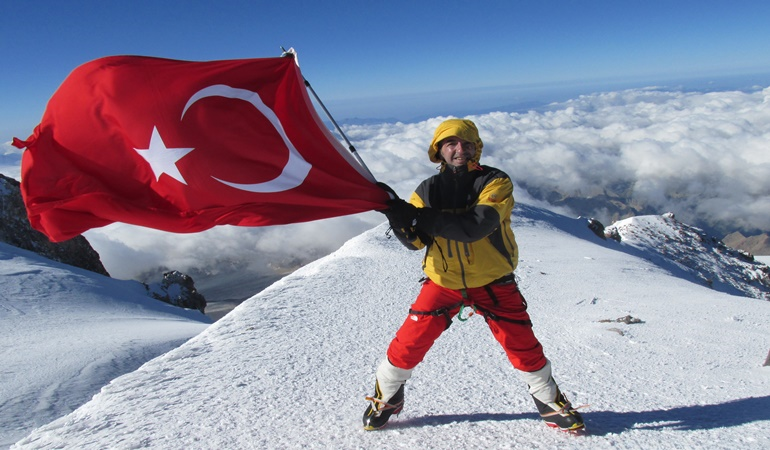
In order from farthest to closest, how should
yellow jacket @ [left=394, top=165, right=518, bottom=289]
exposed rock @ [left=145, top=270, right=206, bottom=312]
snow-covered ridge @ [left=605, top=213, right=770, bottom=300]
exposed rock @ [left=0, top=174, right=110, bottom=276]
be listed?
snow-covered ridge @ [left=605, top=213, right=770, bottom=300] < exposed rock @ [left=145, top=270, right=206, bottom=312] < exposed rock @ [left=0, top=174, right=110, bottom=276] < yellow jacket @ [left=394, top=165, right=518, bottom=289]

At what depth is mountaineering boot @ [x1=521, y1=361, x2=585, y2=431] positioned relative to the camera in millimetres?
3336

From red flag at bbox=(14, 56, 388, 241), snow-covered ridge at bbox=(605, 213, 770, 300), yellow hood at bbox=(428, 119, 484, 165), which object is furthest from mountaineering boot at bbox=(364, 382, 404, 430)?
snow-covered ridge at bbox=(605, 213, 770, 300)

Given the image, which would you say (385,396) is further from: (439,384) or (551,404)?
(551,404)

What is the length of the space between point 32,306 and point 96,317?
1.56 metres

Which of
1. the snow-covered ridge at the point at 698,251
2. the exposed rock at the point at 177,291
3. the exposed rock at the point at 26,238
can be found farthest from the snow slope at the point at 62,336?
the snow-covered ridge at the point at 698,251

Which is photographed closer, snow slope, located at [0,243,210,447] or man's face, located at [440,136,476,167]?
man's face, located at [440,136,476,167]

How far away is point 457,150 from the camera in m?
3.36

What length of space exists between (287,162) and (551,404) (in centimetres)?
277

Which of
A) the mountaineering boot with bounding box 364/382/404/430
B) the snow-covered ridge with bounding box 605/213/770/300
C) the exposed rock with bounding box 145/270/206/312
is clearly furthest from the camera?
the snow-covered ridge with bounding box 605/213/770/300

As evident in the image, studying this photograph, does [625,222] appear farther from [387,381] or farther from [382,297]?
[387,381]

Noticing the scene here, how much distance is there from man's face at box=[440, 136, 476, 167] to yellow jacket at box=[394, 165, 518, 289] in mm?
73

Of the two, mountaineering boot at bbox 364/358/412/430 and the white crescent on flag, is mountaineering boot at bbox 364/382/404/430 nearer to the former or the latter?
mountaineering boot at bbox 364/358/412/430

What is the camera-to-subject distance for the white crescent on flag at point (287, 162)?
3.79 m

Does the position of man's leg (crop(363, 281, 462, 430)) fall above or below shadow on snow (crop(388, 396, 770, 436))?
above
